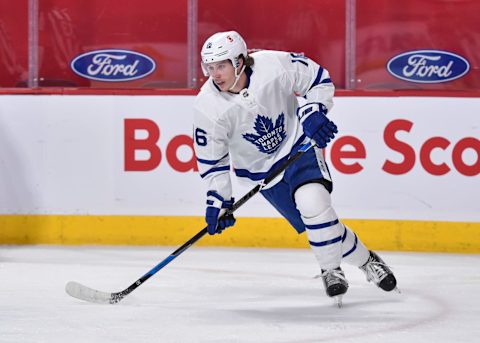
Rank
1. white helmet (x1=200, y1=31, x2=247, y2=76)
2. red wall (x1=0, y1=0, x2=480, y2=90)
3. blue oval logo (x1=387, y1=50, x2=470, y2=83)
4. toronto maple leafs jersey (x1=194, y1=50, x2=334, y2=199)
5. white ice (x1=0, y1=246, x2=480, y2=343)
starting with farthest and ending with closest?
red wall (x1=0, y1=0, x2=480, y2=90) → blue oval logo (x1=387, y1=50, x2=470, y2=83) → toronto maple leafs jersey (x1=194, y1=50, x2=334, y2=199) → white helmet (x1=200, y1=31, x2=247, y2=76) → white ice (x1=0, y1=246, x2=480, y2=343)

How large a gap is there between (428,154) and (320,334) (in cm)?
218

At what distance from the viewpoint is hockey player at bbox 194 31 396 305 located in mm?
3867

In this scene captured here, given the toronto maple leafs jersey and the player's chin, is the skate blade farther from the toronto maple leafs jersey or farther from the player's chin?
the player's chin

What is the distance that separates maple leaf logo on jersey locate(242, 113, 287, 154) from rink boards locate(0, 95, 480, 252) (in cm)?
158

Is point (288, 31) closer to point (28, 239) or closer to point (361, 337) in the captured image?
point (28, 239)

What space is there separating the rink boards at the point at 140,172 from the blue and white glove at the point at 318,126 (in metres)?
1.68

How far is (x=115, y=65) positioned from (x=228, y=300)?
2.20 meters

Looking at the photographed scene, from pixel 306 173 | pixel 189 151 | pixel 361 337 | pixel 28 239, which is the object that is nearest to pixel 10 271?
pixel 28 239

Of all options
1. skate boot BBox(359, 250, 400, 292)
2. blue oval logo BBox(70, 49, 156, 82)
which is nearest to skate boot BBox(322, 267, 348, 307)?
skate boot BBox(359, 250, 400, 292)

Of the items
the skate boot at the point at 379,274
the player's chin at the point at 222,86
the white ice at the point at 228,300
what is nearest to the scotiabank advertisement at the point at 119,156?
the white ice at the point at 228,300

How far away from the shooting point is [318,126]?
151 inches

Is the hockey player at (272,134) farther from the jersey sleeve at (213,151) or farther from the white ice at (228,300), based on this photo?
the white ice at (228,300)

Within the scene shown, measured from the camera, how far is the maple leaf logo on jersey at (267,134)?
3946 millimetres

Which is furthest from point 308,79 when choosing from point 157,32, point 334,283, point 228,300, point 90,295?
point 157,32
